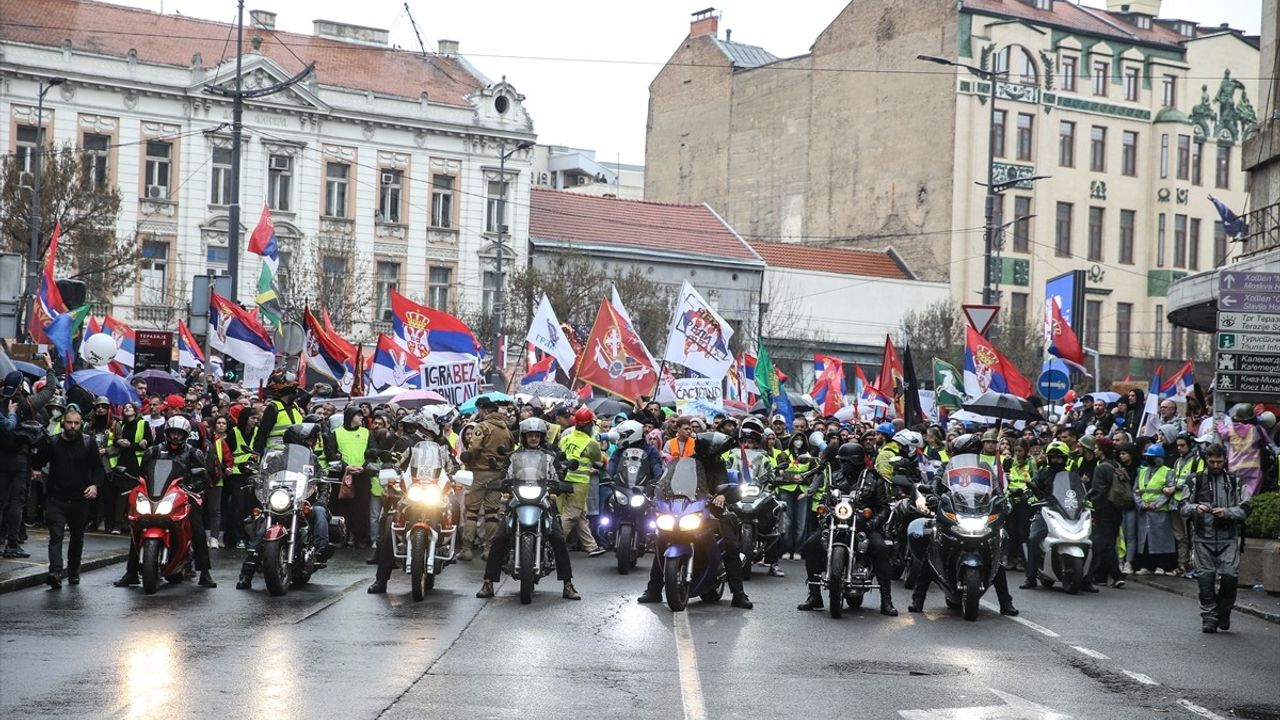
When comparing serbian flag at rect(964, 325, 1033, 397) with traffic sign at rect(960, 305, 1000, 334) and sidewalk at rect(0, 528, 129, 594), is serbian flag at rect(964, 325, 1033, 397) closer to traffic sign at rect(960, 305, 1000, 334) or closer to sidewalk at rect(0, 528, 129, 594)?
traffic sign at rect(960, 305, 1000, 334)

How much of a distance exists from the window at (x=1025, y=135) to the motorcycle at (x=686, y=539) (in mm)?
56462

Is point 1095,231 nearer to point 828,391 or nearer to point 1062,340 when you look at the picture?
point 828,391

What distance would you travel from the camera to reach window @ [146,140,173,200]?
Answer: 54281mm

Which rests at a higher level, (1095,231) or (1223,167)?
(1223,167)

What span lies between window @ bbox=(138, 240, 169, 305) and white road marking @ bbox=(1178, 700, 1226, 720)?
45.1m

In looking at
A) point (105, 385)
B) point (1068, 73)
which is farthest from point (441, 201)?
Result: point (105, 385)

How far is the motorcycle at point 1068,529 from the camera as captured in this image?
61.7 feet

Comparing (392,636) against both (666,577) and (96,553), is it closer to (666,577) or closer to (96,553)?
(666,577)

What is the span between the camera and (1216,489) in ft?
51.6

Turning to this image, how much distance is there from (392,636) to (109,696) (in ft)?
11.2

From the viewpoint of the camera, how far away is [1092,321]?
73312 millimetres

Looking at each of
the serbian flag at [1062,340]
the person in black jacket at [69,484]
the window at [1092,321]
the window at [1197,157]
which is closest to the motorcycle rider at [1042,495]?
the person in black jacket at [69,484]

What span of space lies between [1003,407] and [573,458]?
7865 mm

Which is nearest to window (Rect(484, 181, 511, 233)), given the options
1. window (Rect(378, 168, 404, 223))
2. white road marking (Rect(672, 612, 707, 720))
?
window (Rect(378, 168, 404, 223))
